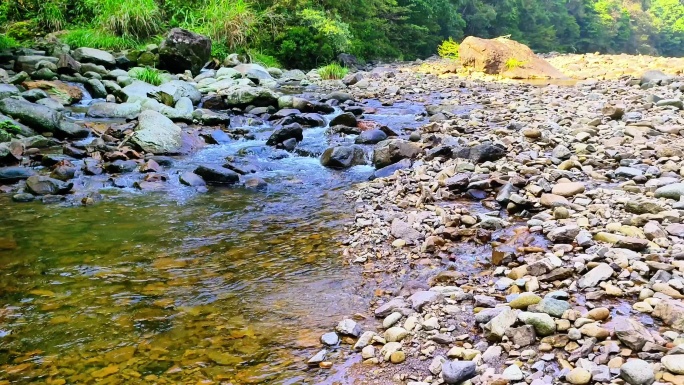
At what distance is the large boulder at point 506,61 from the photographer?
49.8 feet

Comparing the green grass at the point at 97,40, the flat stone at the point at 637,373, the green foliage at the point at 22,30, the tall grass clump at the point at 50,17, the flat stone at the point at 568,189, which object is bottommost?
the flat stone at the point at 568,189

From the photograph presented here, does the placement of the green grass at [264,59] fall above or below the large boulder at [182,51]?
below

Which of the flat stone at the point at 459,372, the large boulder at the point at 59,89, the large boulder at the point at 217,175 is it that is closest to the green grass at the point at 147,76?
the large boulder at the point at 59,89

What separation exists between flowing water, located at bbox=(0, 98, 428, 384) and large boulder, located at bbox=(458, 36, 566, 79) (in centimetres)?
1163

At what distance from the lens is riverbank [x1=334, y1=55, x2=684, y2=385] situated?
2227mm

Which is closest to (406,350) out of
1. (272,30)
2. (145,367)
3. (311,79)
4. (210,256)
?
(145,367)

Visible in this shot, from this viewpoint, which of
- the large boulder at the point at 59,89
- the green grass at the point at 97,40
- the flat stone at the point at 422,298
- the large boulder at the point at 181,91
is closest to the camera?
the flat stone at the point at 422,298

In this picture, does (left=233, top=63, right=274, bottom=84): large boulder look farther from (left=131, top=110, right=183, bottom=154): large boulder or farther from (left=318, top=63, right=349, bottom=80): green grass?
(left=131, top=110, right=183, bottom=154): large boulder

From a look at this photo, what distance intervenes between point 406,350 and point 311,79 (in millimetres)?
12395

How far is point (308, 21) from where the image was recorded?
54.5 feet

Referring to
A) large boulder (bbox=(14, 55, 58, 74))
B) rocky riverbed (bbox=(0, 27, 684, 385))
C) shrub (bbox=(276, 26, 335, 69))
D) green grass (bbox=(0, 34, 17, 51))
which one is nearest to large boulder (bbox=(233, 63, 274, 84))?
rocky riverbed (bbox=(0, 27, 684, 385))

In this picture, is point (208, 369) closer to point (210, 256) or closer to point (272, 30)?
point (210, 256)

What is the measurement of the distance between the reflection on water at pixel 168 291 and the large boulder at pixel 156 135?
→ 75.1 inches

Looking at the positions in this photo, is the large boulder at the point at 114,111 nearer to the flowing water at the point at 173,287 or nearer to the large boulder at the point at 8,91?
the large boulder at the point at 8,91
